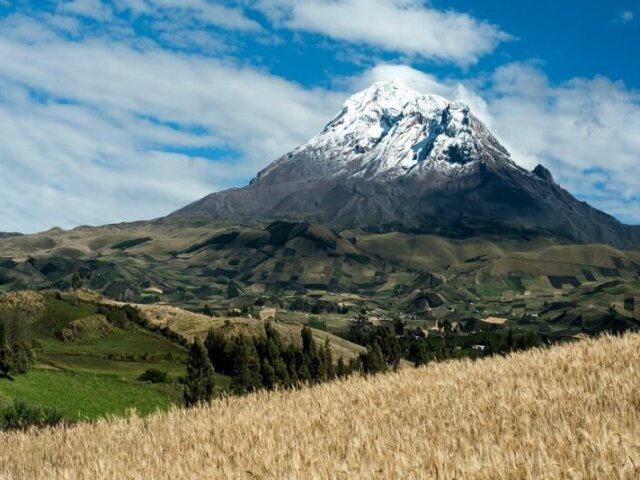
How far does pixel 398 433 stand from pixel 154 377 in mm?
129867

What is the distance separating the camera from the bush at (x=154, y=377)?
130500 mm

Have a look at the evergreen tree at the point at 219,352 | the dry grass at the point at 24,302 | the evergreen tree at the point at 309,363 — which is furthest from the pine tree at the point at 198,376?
the dry grass at the point at 24,302

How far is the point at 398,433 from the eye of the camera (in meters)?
8.91

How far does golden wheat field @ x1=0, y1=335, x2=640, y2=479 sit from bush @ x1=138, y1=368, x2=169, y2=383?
12126cm

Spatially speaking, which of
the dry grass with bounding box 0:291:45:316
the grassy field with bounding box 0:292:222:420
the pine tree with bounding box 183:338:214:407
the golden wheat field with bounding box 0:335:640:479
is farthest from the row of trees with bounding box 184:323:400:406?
the golden wheat field with bounding box 0:335:640:479

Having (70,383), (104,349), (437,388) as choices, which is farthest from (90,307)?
(437,388)

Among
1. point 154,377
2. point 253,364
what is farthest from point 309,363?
point 154,377

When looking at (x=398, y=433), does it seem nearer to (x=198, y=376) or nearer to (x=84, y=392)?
(x=198, y=376)

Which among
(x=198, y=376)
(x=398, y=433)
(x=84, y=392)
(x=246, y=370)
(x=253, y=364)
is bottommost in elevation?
(x=84, y=392)

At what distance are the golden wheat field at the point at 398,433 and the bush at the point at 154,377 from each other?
121 m

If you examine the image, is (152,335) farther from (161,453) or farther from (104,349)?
(161,453)

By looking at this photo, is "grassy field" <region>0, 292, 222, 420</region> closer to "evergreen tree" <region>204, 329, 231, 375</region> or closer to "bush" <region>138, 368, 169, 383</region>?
"bush" <region>138, 368, 169, 383</region>

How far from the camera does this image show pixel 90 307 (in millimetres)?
192625

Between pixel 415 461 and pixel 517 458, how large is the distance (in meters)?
1.11
